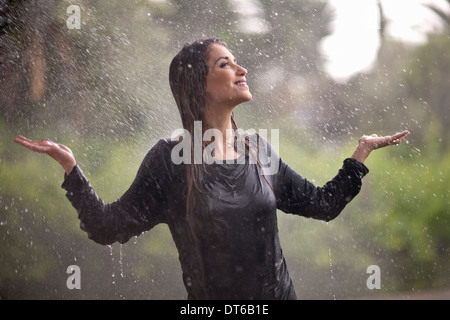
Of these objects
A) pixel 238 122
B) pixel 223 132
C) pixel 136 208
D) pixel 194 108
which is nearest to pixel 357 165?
pixel 223 132

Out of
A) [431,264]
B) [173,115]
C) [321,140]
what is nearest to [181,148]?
[173,115]

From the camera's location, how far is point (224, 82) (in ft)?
5.10

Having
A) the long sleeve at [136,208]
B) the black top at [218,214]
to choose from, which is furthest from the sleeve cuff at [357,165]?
the long sleeve at [136,208]

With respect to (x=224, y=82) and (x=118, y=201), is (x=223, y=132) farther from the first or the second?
(x=118, y=201)

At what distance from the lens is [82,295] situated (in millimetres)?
4051

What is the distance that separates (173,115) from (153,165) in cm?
231

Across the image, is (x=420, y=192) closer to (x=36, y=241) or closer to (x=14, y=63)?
(x=36, y=241)

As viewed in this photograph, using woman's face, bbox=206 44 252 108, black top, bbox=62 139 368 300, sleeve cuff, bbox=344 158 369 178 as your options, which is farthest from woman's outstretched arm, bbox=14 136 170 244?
sleeve cuff, bbox=344 158 369 178

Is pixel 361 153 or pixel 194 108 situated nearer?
pixel 194 108

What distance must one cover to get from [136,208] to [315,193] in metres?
0.57

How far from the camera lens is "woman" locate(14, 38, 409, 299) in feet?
4.89

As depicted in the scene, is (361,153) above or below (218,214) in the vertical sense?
below

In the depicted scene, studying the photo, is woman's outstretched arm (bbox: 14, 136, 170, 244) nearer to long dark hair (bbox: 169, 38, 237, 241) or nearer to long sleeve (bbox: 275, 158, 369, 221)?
long dark hair (bbox: 169, 38, 237, 241)

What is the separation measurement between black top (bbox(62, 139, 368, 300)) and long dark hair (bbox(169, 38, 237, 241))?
0.09 ft
